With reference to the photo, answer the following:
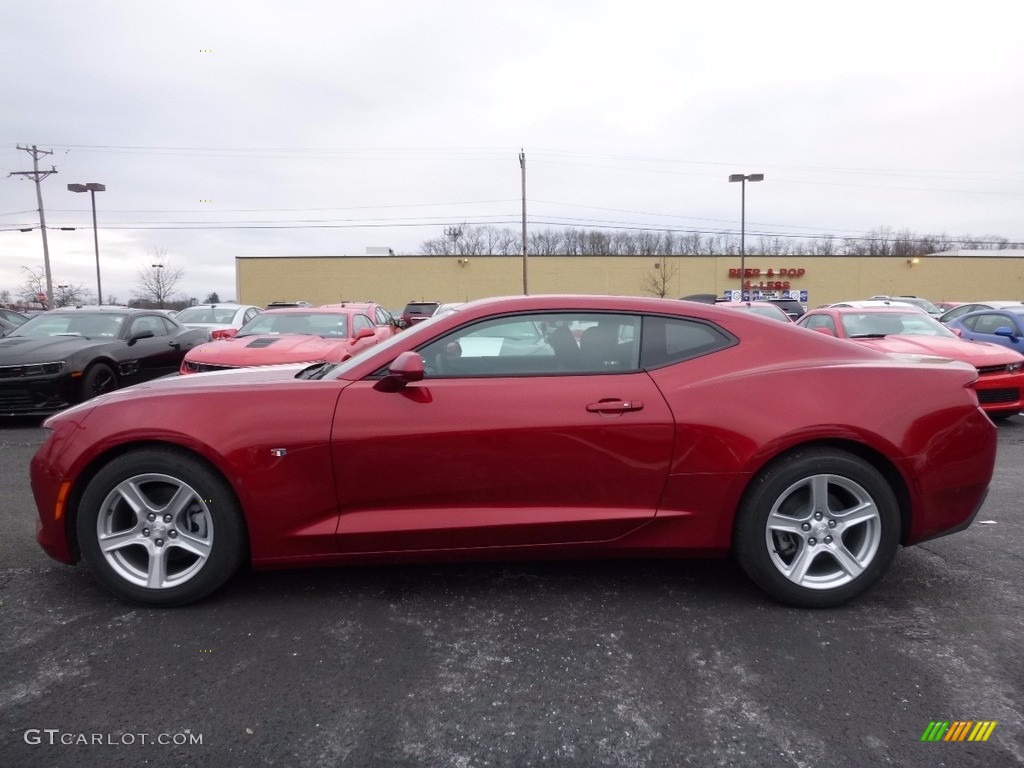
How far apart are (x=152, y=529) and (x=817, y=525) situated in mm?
3042

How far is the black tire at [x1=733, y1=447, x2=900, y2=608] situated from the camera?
10.2 feet

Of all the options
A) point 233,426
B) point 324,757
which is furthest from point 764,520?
point 233,426

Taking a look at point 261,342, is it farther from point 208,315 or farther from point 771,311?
point 208,315

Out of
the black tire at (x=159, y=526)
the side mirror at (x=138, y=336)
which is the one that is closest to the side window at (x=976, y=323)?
the black tire at (x=159, y=526)

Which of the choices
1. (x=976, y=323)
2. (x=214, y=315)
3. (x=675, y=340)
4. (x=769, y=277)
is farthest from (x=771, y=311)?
(x=769, y=277)

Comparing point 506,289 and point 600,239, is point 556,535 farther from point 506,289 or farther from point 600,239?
point 600,239

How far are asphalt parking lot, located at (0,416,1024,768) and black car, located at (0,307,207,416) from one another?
496 centimetres

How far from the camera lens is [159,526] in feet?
10.2

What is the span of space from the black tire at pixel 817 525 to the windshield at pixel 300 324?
719 cm

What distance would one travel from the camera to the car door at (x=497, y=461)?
3031 mm

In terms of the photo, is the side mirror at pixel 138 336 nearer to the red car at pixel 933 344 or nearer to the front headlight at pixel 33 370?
the front headlight at pixel 33 370

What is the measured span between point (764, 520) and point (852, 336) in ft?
21.3

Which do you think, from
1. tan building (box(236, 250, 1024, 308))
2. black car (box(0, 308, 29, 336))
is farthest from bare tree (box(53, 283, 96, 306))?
black car (box(0, 308, 29, 336))

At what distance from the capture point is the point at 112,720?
92.6 inches
